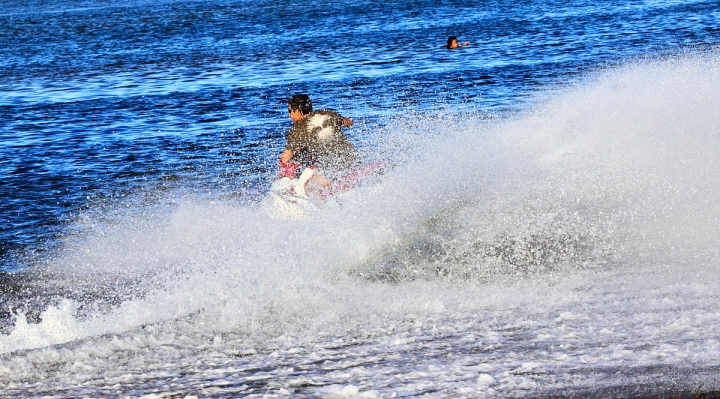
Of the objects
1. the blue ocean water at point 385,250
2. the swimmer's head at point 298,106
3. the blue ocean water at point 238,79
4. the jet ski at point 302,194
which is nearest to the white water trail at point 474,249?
the blue ocean water at point 385,250

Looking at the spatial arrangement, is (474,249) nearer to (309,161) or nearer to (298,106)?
(309,161)

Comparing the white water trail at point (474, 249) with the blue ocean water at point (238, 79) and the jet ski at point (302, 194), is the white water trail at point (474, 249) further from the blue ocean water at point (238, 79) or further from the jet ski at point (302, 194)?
the blue ocean water at point (238, 79)

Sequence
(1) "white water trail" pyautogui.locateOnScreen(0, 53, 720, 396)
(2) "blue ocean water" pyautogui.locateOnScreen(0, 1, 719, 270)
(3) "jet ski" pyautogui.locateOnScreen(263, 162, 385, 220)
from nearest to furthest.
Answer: (1) "white water trail" pyautogui.locateOnScreen(0, 53, 720, 396)
(3) "jet ski" pyautogui.locateOnScreen(263, 162, 385, 220)
(2) "blue ocean water" pyautogui.locateOnScreen(0, 1, 719, 270)

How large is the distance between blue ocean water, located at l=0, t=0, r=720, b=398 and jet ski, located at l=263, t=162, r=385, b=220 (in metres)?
0.28

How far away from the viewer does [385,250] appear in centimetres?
975

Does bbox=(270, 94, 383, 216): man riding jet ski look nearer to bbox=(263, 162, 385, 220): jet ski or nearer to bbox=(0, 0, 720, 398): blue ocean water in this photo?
bbox=(263, 162, 385, 220): jet ski

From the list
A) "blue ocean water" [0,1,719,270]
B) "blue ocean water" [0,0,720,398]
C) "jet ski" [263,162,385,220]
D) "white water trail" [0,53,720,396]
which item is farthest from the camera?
"blue ocean water" [0,1,719,270]

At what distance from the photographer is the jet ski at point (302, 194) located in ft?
35.6

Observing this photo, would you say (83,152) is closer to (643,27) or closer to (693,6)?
(643,27)

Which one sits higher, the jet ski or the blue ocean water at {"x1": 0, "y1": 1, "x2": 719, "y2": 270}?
the jet ski

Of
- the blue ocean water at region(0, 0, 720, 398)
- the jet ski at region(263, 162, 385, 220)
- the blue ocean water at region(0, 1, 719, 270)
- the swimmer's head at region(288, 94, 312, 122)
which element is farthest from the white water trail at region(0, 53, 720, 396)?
the blue ocean water at region(0, 1, 719, 270)

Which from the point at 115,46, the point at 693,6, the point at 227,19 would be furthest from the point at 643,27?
the point at 227,19

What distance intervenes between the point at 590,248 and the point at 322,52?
25096 millimetres

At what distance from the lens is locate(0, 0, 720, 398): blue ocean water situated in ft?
21.1
